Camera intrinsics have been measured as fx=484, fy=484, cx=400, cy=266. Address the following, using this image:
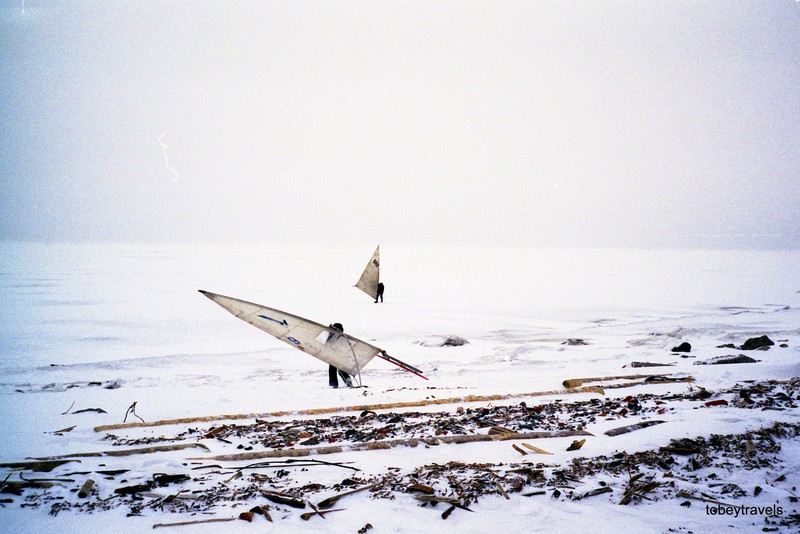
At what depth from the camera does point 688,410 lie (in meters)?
6.88

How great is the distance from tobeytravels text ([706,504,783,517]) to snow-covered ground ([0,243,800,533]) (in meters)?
0.06

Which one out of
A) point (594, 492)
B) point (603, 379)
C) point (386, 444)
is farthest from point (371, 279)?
point (594, 492)

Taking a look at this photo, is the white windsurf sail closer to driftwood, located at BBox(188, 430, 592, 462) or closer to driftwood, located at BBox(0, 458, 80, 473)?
driftwood, located at BBox(188, 430, 592, 462)

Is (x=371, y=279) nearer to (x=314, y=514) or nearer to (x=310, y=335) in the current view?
(x=310, y=335)

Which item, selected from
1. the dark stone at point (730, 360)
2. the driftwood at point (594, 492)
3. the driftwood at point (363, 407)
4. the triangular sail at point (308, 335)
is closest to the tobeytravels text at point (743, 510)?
the driftwood at point (594, 492)

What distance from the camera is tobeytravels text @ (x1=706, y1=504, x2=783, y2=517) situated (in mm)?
4223

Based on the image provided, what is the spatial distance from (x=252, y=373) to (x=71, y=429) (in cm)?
521

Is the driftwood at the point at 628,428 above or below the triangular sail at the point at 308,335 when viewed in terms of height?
below

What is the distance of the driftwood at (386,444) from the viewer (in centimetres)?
555

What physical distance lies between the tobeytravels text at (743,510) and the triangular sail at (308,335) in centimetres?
582

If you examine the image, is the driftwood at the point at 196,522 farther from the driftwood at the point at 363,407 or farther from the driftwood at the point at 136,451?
the driftwood at the point at 363,407

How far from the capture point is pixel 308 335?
9242 mm

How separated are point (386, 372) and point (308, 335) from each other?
11.7 feet

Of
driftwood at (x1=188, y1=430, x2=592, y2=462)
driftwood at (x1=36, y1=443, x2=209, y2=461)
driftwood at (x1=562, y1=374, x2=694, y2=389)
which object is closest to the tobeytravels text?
driftwood at (x1=188, y1=430, x2=592, y2=462)
